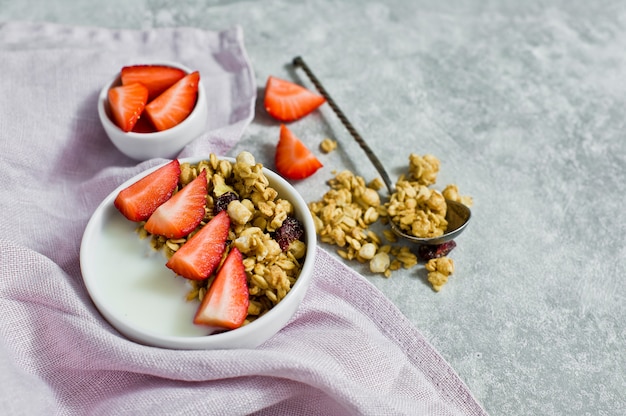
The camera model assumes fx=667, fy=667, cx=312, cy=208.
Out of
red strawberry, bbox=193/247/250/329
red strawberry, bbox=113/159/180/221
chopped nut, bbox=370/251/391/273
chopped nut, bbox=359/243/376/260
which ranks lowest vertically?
chopped nut, bbox=370/251/391/273

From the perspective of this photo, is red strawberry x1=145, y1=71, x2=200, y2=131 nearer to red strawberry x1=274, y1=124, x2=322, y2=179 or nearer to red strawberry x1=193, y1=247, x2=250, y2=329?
red strawberry x1=274, y1=124, x2=322, y2=179

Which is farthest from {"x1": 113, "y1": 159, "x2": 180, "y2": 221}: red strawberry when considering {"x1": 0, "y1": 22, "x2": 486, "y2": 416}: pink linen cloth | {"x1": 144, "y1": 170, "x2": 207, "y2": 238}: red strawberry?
{"x1": 0, "y1": 22, "x2": 486, "y2": 416}: pink linen cloth

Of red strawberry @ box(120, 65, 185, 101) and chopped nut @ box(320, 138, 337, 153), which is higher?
red strawberry @ box(120, 65, 185, 101)

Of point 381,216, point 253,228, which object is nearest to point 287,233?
point 253,228

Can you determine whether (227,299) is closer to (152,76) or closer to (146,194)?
(146,194)

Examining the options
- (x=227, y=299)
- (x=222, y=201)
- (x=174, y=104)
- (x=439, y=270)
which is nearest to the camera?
(x=227, y=299)

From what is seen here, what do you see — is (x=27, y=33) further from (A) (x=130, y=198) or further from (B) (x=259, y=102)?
(A) (x=130, y=198)
